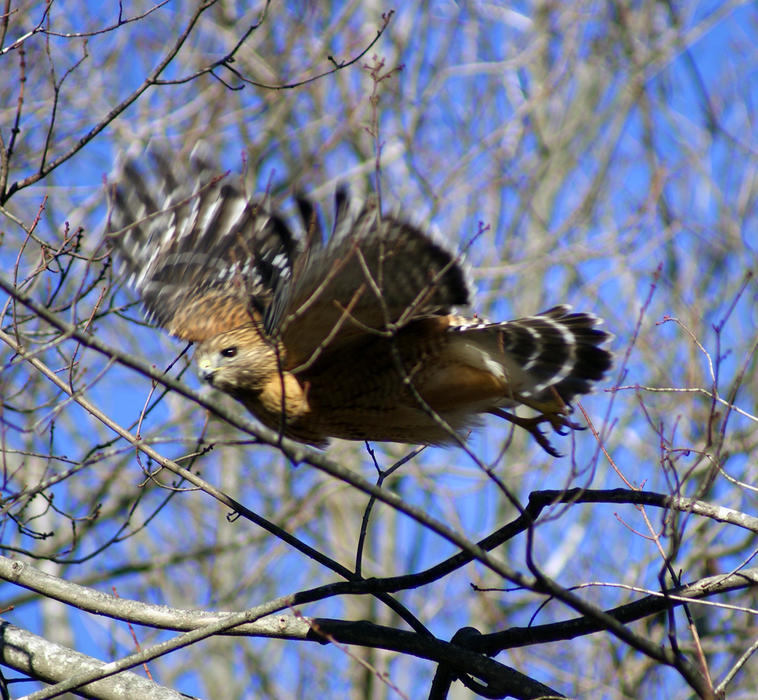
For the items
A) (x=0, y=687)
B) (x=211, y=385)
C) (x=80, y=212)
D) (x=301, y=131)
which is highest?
(x=301, y=131)

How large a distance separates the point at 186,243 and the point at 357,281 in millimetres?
1137

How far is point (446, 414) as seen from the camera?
409 cm

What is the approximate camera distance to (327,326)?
3523mm

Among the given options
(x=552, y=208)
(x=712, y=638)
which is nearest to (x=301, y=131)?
(x=552, y=208)

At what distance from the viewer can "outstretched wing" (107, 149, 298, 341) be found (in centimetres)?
385

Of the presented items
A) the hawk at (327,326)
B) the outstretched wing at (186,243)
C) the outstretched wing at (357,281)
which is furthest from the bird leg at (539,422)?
the outstretched wing at (186,243)

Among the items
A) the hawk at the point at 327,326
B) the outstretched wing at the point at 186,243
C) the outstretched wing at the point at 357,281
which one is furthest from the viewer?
the outstretched wing at the point at 186,243

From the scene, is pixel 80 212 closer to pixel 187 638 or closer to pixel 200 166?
pixel 200 166

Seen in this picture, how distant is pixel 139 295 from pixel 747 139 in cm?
747

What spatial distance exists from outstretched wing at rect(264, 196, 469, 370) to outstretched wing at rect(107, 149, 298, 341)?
0.42 metres

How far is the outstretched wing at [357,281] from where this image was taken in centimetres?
302

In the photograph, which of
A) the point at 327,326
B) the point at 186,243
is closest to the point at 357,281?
the point at 327,326

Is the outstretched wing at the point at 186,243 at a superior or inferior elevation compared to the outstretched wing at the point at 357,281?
superior

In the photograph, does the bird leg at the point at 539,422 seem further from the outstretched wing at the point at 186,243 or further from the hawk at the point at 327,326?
the outstretched wing at the point at 186,243
